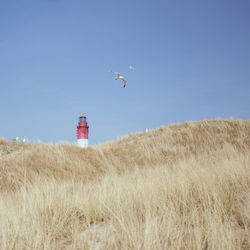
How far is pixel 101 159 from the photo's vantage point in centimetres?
1091

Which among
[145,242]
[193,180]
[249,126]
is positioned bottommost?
[145,242]

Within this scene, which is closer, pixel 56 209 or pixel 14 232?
pixel 14 232

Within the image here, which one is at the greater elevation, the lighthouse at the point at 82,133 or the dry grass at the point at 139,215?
the lighthouse at the point at 82,133

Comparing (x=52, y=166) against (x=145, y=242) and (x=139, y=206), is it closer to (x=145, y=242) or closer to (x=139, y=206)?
(x=139, y=206)

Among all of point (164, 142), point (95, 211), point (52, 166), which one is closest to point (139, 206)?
point (95, 211)

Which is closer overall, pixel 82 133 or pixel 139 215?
pixel 139 215

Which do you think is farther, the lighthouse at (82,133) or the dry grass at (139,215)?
the lighthouse at (82,133)

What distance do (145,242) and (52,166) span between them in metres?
7.58

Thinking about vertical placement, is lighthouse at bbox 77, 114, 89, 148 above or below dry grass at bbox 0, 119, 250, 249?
above

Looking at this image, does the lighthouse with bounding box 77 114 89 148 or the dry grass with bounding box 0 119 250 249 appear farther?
the lighthouse with bounding box 77 114 89 148

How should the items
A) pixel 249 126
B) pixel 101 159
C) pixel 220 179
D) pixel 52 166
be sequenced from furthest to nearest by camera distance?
pixel 249 126
pixel 101 159
pixel 52 166
pixel 220 179

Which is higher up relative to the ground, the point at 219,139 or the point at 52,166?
the point at 219,139

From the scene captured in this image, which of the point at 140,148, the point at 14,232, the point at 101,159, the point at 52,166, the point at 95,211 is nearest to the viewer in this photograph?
the point at 14,232

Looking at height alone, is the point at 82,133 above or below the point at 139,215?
above
